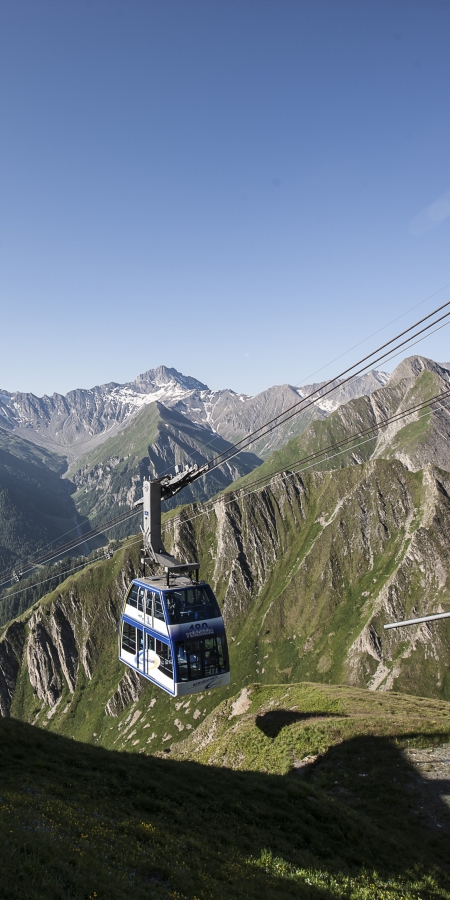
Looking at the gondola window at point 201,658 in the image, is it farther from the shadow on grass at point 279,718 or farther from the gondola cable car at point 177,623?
the shadow on grass at point 279,718

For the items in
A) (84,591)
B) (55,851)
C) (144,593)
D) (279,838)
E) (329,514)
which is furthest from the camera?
(84,591)

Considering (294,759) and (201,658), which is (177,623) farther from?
(294,759)

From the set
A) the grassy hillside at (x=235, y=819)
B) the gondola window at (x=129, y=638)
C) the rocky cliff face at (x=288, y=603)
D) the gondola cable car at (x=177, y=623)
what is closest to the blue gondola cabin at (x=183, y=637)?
the gondola cable car at (x=177, y=623)

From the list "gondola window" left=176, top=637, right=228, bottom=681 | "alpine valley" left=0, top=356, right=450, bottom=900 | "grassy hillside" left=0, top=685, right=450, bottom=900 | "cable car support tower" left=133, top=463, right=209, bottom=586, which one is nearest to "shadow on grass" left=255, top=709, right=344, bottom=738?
"alpine valley" left=0, top=356, right=450, bottom=900

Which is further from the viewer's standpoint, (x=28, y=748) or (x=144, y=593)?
(x=144, y=593)

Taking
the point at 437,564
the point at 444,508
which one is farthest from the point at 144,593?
the point at 444,508

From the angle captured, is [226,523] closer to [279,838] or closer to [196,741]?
[196,741]
